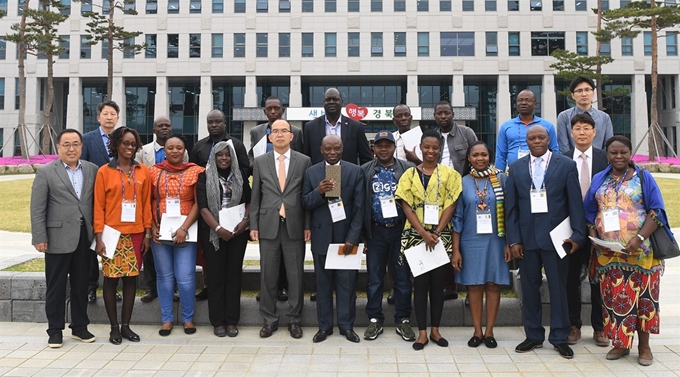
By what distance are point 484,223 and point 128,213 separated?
378 centimetres

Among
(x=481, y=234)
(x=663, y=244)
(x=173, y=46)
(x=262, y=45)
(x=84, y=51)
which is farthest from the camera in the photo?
(x=84, y=51)

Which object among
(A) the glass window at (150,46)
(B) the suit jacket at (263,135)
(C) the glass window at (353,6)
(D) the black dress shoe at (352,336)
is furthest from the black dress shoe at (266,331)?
(A) the glass window at (150,46)

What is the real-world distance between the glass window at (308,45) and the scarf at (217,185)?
125ft

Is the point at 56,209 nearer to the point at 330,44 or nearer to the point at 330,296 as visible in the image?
the point at 330,296

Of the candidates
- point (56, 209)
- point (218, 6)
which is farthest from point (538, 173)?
point (218, 6)

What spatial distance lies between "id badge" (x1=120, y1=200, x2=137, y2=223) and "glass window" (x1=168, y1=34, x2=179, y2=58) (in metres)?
40.8

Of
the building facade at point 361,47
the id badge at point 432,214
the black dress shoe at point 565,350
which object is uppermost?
the building facade at point 361,47

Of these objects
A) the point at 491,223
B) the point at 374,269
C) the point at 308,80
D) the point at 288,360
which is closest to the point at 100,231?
the point at 288,360

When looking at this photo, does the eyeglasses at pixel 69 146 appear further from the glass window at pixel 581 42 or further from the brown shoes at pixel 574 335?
the glass window at pixel 581 42

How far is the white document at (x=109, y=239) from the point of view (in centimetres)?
541

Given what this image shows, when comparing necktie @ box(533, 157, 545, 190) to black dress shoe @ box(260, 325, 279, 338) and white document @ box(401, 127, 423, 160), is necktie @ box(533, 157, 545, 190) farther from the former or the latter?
black dress shoe @ box(260, 325, 279, 338)

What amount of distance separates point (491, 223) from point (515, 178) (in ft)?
1.73

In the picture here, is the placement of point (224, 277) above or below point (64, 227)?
below

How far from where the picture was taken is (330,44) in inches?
1673
